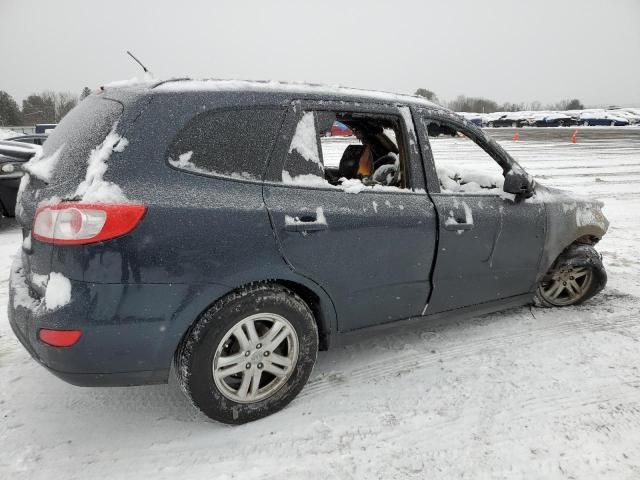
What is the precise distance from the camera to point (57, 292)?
6.77ft

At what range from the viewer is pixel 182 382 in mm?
2344

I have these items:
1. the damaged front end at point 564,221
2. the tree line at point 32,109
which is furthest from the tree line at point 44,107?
the damaged front end at point 564,221

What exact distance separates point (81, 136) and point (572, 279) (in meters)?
3.81

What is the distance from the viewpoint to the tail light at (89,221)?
2016 mm

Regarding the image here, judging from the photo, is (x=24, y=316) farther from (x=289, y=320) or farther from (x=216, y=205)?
(x=289, y=320)

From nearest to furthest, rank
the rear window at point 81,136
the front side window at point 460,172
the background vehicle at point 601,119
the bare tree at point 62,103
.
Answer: the rear window at point 81,136
the front side window at point 460,172
the background vehicle at point 601,119
the bare tree at point 62,103

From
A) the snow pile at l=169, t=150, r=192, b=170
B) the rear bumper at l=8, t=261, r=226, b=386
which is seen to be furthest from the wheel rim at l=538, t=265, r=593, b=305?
the snow pile at l=169, t=150, r=192, b=170

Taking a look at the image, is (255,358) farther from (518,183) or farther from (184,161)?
(518,183)

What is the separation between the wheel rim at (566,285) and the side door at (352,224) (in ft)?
4.96

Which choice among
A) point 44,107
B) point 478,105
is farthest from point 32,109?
point 478,105

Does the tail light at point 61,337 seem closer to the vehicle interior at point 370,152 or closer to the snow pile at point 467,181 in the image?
the vehicle interior at point 370,152

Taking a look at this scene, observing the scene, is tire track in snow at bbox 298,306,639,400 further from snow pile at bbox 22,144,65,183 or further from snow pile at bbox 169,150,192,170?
snow pile at bbox 22,144,65,183

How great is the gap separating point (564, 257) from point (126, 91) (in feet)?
11.4

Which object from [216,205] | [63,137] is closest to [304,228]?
[216,205]
